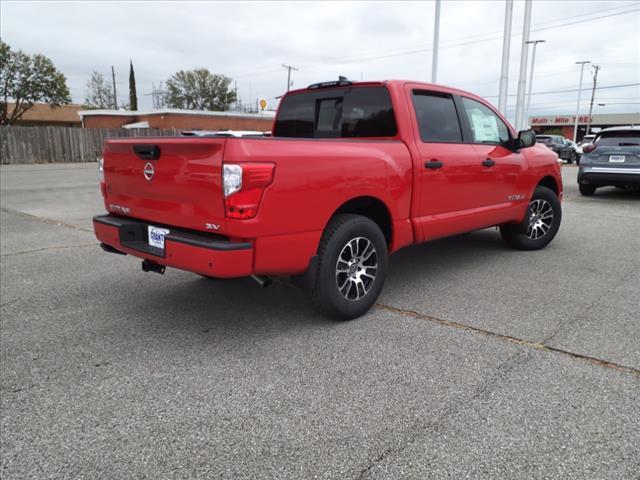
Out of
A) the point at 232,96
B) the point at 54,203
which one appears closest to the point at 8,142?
the point at 54,203

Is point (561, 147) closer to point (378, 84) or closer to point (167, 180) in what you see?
point (378, 84)

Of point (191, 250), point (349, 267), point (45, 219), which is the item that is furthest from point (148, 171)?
point (45, 219)

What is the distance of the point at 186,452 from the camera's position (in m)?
2.28

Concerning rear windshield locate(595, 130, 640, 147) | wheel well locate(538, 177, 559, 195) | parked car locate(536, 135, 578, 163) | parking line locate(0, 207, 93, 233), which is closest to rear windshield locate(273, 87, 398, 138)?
wheel well locate(538, 177, 559, 195)

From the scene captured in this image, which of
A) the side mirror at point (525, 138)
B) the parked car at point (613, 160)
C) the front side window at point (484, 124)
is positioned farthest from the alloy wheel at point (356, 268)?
the parked car at point (613, 160)

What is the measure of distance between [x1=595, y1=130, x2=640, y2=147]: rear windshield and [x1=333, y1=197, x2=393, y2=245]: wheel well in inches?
381

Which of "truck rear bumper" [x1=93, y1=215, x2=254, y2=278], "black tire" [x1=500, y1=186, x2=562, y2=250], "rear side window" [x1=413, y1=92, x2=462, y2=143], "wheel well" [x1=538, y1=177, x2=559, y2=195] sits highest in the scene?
"rear side window" [x1=413, y1=92, x2=462, y2=143]

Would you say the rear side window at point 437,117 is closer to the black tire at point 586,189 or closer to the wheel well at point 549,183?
the wheel well at point 549,183

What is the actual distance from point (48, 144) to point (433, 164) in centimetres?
2806

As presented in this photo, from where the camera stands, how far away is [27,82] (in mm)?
38031

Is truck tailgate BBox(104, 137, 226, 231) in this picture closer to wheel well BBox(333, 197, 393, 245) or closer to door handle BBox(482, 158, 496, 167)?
wheel well BBox(333, 197, 393, 245)

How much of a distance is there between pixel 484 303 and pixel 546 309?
19.2 inches

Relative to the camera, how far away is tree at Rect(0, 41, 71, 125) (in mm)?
36969

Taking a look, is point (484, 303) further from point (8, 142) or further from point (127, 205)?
point (8, 142)
